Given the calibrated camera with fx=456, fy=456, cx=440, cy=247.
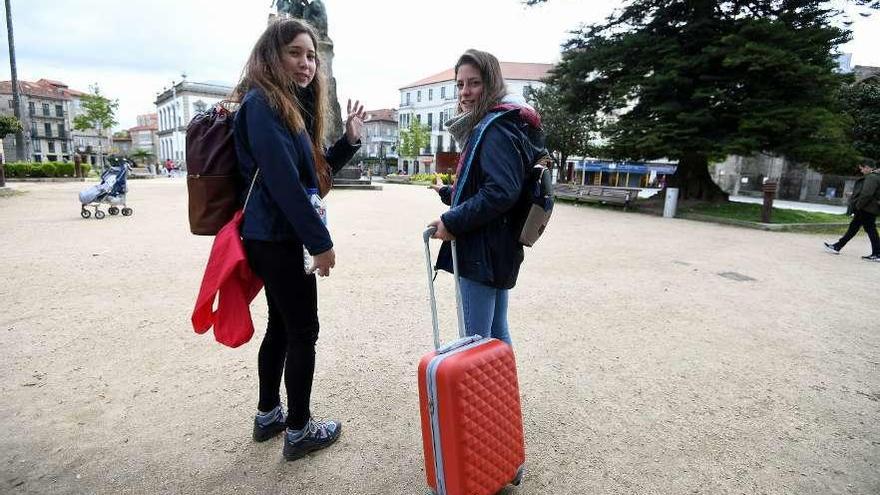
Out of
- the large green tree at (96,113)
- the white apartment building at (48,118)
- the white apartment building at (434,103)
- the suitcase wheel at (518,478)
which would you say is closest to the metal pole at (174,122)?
the white apartment building at (48,118)

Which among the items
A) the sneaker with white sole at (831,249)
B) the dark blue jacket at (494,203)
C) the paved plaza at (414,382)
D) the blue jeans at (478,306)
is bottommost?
the paved plaza at (414,382)

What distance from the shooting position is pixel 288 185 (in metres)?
1.76

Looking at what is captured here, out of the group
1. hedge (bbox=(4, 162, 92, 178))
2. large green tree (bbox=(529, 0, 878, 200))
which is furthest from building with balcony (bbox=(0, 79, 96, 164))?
large green tree (bbox=(529, 0, 878, 200))

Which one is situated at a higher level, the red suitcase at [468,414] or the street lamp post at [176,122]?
the street lamp post at [176,122]

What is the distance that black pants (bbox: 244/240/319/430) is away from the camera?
1.90 meters

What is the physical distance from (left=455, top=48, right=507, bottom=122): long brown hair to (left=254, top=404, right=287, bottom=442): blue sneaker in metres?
1.78

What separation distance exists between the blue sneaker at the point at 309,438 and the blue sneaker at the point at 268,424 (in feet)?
0.48

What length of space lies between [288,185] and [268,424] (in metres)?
1.31

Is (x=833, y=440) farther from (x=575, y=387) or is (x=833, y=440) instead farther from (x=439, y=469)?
(x=439, y=469)

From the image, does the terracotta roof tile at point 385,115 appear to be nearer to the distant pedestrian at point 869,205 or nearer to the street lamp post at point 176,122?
the street lamp post at point 176,122

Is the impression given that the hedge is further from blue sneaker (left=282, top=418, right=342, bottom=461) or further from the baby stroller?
blue sneaker (left=282, top=418, right=342, bottom=461)

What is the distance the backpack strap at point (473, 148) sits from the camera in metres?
1.92

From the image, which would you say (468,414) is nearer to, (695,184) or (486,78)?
(486,78)

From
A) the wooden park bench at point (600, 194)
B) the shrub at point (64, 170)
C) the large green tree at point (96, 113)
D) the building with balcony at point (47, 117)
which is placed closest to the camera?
the wooden park bench at point (600, 194)
